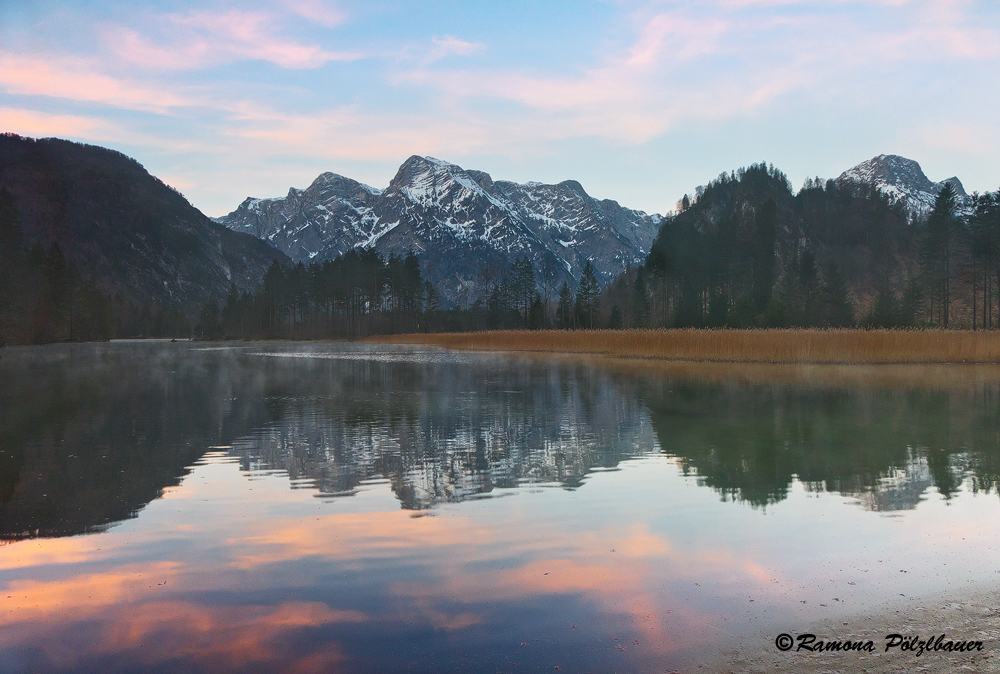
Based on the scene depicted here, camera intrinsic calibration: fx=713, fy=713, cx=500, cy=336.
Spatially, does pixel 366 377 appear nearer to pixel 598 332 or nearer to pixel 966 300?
pixel 598 332

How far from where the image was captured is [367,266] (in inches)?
6329

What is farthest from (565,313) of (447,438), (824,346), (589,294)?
(447,438)

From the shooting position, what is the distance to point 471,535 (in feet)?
27.8

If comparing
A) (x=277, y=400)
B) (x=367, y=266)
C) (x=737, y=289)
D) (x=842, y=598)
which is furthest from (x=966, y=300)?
(x=842, y=598)

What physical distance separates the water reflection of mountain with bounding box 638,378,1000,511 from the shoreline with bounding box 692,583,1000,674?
3869 millimetres

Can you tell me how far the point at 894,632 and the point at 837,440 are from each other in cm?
1060

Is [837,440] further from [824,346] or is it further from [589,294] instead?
[589,294]

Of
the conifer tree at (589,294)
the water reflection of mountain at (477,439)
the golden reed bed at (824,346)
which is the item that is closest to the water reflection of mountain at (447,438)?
the water reflection of mountain at (477,439)

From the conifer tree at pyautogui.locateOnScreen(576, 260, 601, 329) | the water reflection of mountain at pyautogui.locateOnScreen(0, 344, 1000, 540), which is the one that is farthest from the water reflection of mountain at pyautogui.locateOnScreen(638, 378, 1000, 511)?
the conifer tree at pyautogui.locateOnScreen(576, 260, 601, 329)

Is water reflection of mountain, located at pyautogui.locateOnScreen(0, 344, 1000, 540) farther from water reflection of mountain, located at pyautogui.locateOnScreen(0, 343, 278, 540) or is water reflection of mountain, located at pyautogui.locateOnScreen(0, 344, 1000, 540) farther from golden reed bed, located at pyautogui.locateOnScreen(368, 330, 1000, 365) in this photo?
golden reed bed, located at pyautogui.locateOnScreen(368, 330, 1000, 365)

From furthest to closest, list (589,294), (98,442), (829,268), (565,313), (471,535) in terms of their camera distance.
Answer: (589,294) < (565,313) < (829,268) < (98,442) < (471,535)

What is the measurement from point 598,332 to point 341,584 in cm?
5464

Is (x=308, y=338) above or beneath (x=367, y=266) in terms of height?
beneath

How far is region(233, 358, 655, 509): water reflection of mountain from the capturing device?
39.3ft
